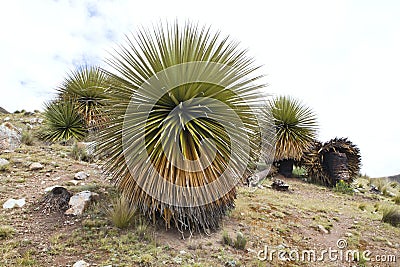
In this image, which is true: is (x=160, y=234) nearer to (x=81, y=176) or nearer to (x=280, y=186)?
(x=81, y=176)

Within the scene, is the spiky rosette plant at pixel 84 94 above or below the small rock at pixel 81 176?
above

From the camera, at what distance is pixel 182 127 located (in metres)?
4.23

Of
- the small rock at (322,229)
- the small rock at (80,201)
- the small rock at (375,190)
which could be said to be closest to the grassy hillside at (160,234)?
the small rock at (322,229)

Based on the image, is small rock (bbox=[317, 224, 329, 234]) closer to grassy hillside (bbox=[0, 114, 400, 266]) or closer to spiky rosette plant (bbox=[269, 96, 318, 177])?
grassy hillside (bbox=[0, 114, 400, 266])

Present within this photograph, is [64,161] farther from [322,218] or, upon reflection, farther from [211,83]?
[322,218]

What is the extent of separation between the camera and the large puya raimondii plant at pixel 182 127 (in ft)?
13.8

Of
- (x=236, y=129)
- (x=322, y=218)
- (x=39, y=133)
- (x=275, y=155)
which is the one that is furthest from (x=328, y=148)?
(x=39, y=133)

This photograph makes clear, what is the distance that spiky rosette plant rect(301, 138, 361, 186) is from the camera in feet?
36.1

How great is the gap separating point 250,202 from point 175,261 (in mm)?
3273

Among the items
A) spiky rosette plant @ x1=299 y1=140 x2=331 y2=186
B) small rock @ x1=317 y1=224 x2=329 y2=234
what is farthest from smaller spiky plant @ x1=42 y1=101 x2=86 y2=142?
spiky rosette plant @ x1=299 y1=140 x2=331 y2=186

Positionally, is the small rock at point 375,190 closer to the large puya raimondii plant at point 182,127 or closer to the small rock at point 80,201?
the large puya raimondii plant at point 182,127

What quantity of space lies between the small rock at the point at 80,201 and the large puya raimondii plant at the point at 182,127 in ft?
2.63

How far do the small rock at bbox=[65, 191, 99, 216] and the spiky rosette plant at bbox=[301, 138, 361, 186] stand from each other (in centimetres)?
864

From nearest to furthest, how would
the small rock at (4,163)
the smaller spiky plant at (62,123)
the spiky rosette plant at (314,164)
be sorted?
the small rock at (4,163) → the smaller spiky plant at (62,123) → the spiky rosette plant at (314,164)
